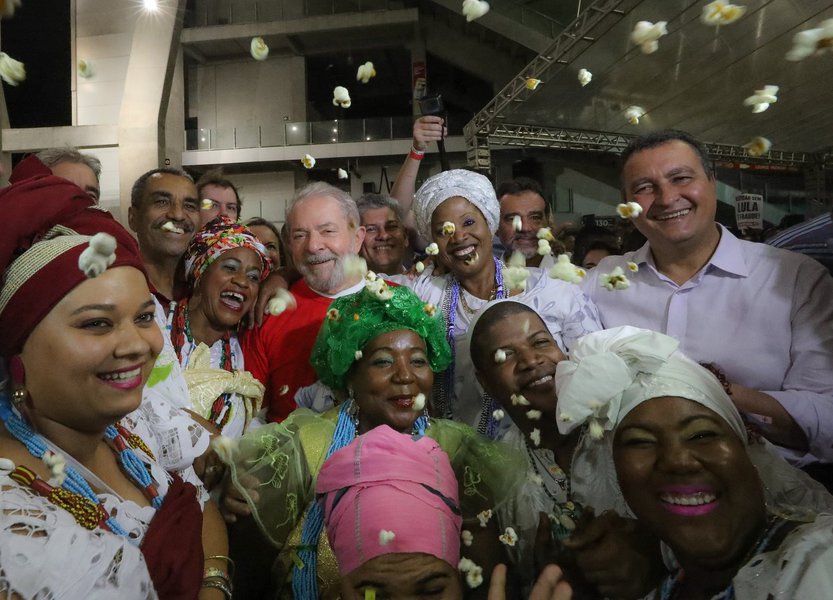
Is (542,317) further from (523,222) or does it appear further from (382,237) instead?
Result: (523,222)

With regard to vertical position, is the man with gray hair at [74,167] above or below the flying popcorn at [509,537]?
above

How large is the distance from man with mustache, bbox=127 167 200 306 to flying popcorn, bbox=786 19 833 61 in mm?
3017

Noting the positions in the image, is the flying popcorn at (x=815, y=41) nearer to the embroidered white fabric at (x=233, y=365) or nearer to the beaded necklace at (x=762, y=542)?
the beaded necklace at (x=762, y=542)

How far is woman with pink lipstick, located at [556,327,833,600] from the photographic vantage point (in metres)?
1.39

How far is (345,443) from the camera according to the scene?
2.26m

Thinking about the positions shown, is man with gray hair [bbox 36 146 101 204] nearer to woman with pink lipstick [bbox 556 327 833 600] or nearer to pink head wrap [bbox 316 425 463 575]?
pink head wrap [bbox 316 425 463 575]

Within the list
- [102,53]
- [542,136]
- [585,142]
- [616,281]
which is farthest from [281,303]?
[102,53]

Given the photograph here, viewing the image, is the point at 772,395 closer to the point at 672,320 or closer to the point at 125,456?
the point at 672,320

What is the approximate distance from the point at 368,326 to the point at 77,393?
120cm

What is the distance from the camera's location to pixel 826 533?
1.21 m

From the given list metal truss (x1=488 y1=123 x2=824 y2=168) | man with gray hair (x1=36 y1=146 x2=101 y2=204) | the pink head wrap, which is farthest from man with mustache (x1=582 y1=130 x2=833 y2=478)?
metal truss (x1=488 y1=123 x2=824 y2=168)

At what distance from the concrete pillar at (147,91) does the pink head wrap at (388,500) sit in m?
10.9

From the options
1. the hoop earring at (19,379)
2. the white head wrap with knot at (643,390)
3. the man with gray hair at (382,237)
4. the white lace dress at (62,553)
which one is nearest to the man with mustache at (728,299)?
the white head wrap with knot at (643,390)

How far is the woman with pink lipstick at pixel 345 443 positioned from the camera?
209 cm
